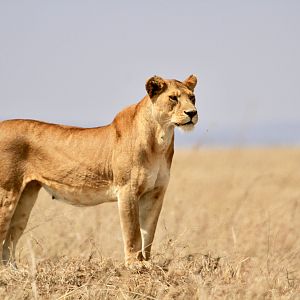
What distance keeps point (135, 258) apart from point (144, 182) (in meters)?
0.79

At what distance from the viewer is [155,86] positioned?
905 cm

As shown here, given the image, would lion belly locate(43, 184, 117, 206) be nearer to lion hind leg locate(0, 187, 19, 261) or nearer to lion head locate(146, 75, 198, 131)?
lion hind leg locate(0, 187, 19, 261)

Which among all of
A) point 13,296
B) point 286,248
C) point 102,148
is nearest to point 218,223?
point 286,248

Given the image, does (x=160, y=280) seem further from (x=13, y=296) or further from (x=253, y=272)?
(x=13, y=296)

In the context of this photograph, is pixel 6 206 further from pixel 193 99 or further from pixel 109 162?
pixel 193 99

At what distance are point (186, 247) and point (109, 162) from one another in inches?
53.5

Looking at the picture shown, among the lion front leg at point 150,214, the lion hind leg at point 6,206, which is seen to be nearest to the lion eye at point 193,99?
the lion front leg at point 150,214

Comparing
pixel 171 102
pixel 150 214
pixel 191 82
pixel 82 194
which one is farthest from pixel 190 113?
pixel 82 194

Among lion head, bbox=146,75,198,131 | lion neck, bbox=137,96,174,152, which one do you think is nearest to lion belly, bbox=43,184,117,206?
lion neck, bbox=137,96,174,152

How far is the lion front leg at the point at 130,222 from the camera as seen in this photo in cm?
882

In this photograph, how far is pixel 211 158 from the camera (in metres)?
30.1

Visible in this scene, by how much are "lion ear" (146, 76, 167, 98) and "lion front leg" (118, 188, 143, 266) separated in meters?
1.08

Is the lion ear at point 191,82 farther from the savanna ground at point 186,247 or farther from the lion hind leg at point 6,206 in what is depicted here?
the lion hind leg at point 6,206

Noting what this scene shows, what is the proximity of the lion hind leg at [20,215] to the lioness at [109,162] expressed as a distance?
0.04 ft
